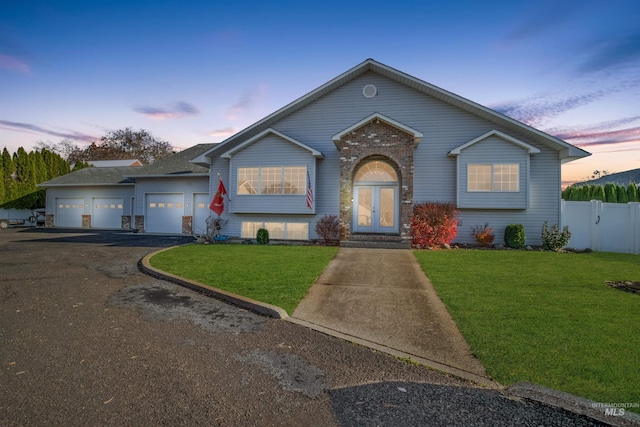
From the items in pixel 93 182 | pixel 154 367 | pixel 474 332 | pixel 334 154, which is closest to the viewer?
pixel 154 367

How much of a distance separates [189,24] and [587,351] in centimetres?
1613

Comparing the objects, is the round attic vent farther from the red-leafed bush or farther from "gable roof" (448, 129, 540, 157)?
the red-leafed bush

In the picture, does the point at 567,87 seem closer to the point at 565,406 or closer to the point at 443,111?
the point at 443,111

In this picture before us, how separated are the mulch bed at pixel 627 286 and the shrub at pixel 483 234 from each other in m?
6.45

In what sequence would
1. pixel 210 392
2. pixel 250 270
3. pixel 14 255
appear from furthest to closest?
pixel 14 255, pixel 250 270, pixel 210 392

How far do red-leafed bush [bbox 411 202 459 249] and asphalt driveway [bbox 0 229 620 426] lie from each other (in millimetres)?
9732

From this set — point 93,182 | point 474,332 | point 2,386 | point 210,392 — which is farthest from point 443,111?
point 93,182

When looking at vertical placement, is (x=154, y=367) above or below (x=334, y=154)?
below

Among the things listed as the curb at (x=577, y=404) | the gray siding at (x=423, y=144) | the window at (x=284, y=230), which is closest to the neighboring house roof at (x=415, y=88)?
the gray siding at (x=423, y=144)

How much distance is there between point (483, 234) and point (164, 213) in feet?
61.6

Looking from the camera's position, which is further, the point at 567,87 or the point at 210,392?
the point at 567,87

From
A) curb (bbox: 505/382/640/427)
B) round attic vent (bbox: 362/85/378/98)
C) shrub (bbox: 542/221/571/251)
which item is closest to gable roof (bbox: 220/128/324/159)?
round attic vent (bbox: 362/85/378/98)

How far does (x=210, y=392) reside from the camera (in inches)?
111

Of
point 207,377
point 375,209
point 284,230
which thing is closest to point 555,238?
point 375,209
